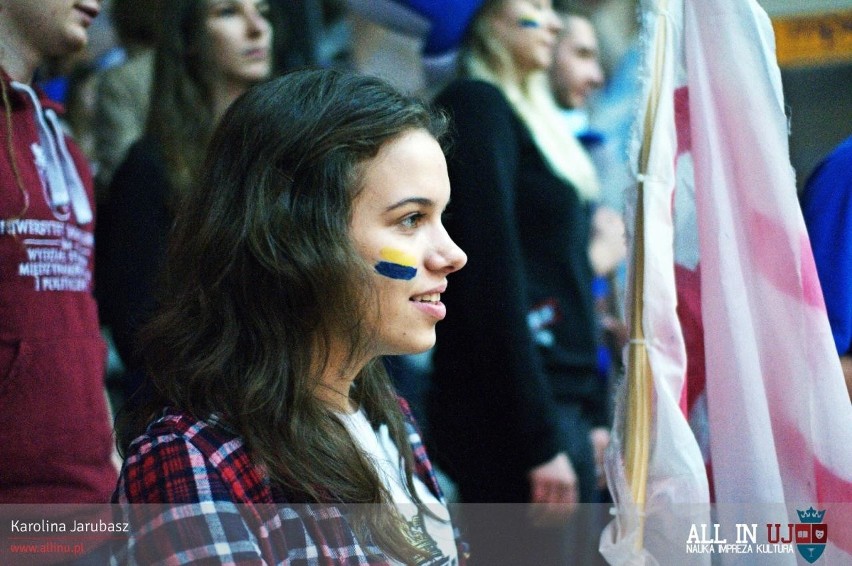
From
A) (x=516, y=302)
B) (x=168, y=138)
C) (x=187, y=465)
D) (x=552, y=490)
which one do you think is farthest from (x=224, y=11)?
(x=187, y=465)

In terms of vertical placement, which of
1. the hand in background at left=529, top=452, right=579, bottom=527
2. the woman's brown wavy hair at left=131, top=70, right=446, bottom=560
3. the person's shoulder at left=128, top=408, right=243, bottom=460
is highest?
the woman's brown wavy hair at left=131, top=70, right=446, bottom=560

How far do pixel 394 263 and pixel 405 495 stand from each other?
420 mm

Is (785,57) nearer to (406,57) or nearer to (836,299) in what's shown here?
(406,57)

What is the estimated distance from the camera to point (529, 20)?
9.67 feet

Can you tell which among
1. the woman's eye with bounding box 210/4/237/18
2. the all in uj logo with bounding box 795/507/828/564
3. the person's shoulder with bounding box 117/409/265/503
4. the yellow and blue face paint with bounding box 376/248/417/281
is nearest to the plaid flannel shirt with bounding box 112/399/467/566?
the person's shoulder with bounding box 117/409/265/503

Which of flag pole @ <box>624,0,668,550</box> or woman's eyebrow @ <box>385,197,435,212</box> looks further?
flag pole @ <box>624,0,668,550</box>

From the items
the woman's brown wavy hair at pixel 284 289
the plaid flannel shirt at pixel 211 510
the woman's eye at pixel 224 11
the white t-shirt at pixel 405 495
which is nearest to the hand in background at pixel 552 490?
the white t-shirt at pixel 405 495

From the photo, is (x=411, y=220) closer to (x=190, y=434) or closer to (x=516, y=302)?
(x=190, y=434)

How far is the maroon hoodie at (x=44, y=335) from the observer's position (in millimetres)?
1969

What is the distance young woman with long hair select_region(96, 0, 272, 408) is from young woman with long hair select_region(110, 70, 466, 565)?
0.81m

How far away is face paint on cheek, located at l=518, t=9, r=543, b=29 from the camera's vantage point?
294cm

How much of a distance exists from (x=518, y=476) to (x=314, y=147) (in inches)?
51.6

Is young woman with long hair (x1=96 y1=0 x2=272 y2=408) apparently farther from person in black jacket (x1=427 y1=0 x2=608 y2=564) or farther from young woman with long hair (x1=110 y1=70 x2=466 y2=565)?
young woman with long hair (x1=110 y1=70 x2=466 y2=565)

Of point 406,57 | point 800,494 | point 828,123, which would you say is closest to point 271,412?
point 800,494
